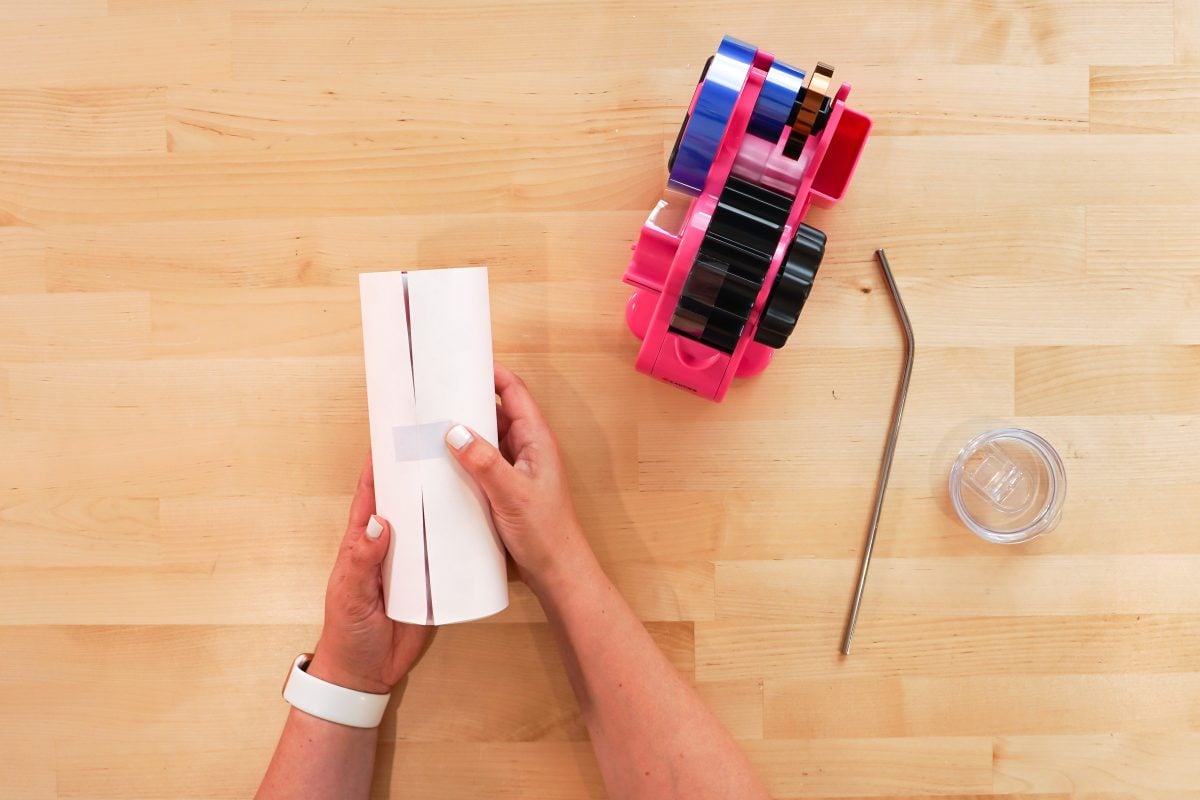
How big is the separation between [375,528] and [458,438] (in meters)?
0.11

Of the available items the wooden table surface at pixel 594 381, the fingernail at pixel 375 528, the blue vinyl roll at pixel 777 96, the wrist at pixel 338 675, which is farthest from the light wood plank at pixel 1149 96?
the wrist at pixel 338 675

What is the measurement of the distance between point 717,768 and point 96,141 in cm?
84

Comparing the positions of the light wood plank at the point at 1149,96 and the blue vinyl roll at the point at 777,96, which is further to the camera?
the light wood plank at the point at 1149,96

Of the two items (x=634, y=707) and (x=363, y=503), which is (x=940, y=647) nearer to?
(x=634, y=707)

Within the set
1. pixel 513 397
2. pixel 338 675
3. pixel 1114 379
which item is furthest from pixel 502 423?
pixel 1114 379

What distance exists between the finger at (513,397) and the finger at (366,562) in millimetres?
153

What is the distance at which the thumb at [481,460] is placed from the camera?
23.7 inches

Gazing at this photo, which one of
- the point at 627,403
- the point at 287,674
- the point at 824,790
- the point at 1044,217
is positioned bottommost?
the point at 824,790

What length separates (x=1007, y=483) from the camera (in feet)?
2.53

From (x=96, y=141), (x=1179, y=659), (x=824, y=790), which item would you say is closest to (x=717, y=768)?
(x=824, y=790)

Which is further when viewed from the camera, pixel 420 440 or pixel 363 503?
pixel 363 503

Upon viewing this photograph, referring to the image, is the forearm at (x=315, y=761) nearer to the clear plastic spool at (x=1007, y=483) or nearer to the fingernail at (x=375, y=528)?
the fingernail at (x=375, y=528)

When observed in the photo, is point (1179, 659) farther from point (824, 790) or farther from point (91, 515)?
point (91, 515)

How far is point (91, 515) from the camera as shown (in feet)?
2.52
